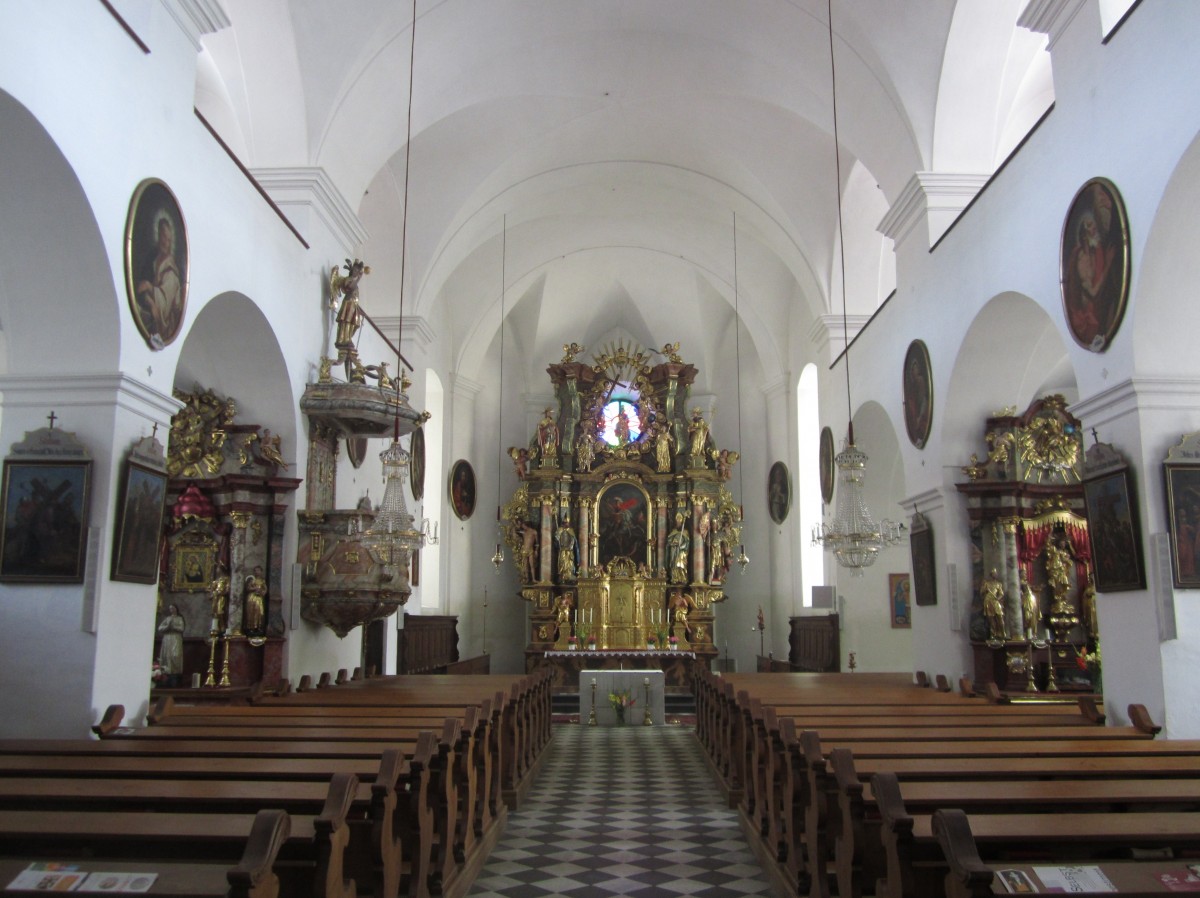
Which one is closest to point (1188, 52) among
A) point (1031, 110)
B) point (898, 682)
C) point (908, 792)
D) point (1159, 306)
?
point (1159, 306)

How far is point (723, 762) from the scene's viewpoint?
918 centimetres

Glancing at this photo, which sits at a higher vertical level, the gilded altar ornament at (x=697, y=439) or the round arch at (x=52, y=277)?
the gilded altar ornament at (x=697, y=439)

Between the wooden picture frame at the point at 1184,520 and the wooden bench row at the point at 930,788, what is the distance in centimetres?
111

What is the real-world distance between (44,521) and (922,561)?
340 inches

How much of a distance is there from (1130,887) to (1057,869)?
211mm

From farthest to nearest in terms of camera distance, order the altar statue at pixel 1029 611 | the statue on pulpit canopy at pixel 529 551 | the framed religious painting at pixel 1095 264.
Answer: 1. the statue on pulpit canopy at pixel 529 551
2. the altar statue at pixel 1029 611
3. the framed religious painting at pixel 1095 264

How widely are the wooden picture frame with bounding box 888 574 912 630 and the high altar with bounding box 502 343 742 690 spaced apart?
4.65 meters

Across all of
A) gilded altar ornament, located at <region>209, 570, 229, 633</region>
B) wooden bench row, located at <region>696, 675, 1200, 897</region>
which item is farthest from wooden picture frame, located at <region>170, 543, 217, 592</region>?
wooden bench row, located at <region>696, 675, 1200, 897</region>

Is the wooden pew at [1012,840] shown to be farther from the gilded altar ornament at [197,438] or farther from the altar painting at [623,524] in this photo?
the altar painting at [623,524]

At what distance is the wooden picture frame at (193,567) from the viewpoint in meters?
9.98

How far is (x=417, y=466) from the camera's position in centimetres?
1623

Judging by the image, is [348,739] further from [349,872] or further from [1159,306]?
[1159,306]

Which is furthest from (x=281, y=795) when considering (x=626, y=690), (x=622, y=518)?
(x=622, y=518)

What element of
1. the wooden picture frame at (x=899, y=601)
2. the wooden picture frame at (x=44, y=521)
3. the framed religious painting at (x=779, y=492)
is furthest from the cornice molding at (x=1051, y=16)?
the framed religious painting at (x=779, y=492)
